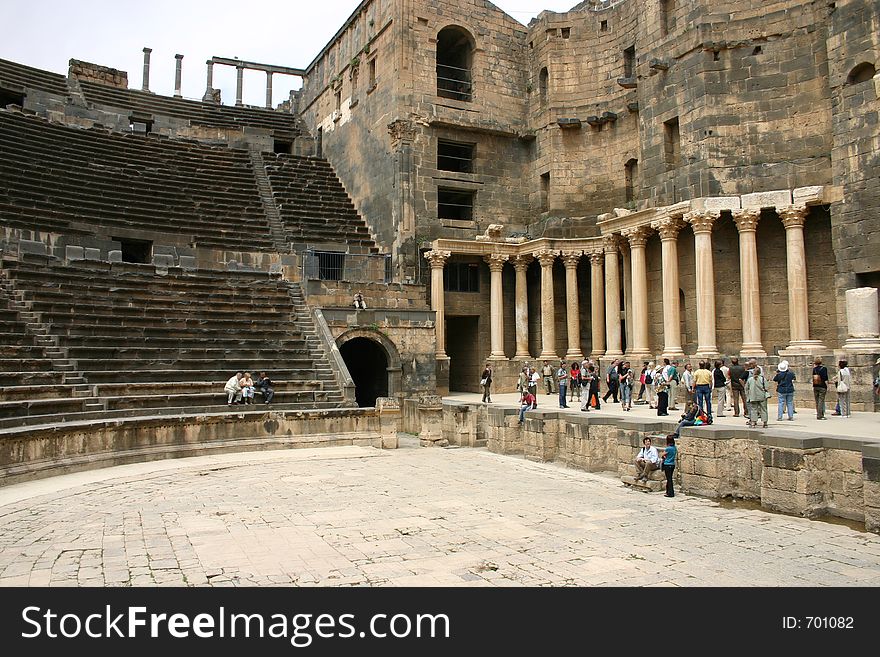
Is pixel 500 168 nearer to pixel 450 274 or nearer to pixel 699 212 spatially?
pixel 450 274

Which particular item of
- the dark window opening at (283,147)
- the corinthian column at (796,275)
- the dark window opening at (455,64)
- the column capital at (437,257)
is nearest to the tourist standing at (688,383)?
the corinthian column at (796,275)

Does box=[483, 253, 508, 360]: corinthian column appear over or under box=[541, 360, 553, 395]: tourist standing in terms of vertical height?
over

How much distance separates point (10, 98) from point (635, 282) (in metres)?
28.4

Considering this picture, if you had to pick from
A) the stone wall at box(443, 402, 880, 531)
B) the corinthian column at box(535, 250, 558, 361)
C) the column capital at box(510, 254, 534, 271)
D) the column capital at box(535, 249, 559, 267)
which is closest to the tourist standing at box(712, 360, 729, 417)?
the stone wall at box(443, 402, 880, 531)

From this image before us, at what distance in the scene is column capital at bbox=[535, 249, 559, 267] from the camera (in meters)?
28.1

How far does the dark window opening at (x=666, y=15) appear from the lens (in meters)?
24.5

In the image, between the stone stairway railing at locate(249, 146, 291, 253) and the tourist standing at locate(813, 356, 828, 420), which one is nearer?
the tourist standing at locate(813, 356, 828, 420)

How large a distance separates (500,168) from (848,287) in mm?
15394

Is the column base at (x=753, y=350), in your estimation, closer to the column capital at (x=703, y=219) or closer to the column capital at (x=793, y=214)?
the column capital at (x=793, y=214)

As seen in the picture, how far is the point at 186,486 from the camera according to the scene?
1192cm

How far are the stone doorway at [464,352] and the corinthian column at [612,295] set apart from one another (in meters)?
6.08

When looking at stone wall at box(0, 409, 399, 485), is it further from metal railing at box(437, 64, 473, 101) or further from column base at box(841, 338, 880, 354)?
metal railing at box(437, 64, 473, 101)

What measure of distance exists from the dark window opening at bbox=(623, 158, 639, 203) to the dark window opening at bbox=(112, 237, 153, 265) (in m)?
17.8
